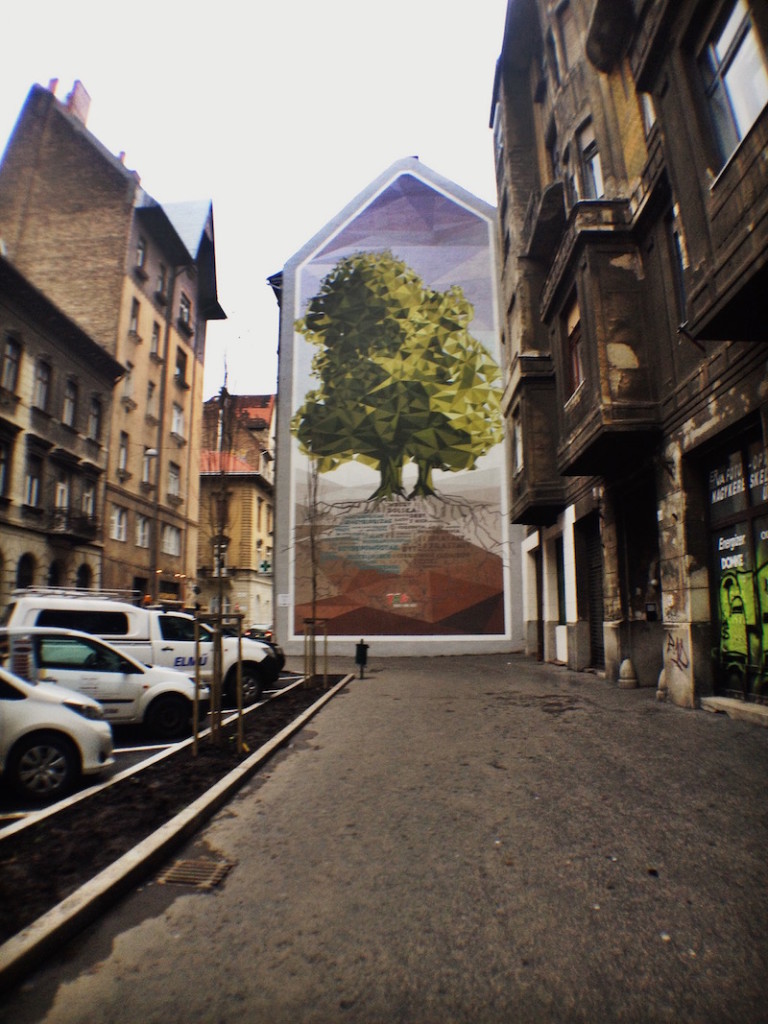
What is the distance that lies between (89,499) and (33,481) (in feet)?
13.2

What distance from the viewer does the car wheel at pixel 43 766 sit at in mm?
6645

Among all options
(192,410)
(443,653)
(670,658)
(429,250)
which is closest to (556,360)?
(670,658)

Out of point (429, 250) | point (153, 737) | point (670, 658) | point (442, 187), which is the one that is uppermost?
point (442, 187)

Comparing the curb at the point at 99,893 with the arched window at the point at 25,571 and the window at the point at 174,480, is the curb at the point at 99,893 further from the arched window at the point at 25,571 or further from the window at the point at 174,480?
the window at the point at 174,480

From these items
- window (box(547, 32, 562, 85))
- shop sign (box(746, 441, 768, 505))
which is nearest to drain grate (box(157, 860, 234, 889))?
shop sign (box(746, 441, 768, 505))

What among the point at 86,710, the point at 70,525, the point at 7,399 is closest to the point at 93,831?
the point at 86,710

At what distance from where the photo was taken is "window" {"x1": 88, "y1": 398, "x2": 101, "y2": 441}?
3083 centimetres

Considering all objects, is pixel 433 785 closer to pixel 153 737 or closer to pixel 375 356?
pixel 153 737

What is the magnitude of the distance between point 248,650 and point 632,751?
339 inches

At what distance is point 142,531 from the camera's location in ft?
115

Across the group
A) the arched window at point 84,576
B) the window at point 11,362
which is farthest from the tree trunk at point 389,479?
the window at point 11,362

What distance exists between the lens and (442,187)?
1262 inches

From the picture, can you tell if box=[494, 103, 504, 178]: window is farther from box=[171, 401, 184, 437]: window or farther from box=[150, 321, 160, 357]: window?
box=[171, 401, 184, 437]: window

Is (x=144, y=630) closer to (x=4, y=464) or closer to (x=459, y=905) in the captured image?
(x=459, y=905)
